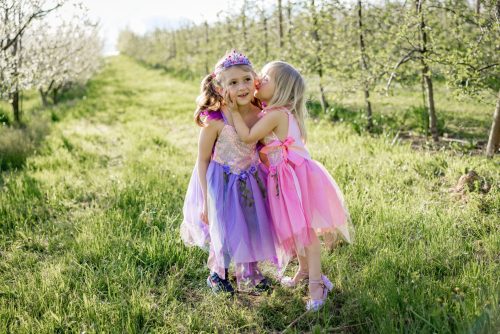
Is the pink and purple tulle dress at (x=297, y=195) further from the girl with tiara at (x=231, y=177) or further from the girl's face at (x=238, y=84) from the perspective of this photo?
the girl's face at (x=238, y=84)

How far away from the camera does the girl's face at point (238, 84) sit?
2377 mm

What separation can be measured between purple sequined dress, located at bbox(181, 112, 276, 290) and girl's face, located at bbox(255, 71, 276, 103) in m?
0.26

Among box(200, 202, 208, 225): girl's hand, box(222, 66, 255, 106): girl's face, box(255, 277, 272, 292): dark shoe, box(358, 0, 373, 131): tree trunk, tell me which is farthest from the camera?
box(358, 0, 373, 131): tree trunk

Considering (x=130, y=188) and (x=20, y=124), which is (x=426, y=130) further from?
(x=20, y=124)

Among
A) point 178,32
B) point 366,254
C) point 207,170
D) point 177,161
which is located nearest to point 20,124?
point 177,161

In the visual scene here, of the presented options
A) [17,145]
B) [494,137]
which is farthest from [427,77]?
[17,145]

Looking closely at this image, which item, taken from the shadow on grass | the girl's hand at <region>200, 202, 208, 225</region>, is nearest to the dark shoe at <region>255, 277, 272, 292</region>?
the girl's hand at <region>200, 202, 208, 225</region>

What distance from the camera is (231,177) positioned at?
8.32 ft

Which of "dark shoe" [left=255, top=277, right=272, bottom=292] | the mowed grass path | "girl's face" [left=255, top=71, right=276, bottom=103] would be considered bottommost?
"dark shoe" [left=255, top=277, right=272, bottom=292]

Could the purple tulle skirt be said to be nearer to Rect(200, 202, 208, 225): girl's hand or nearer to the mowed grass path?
Rect(200, 202, 208, 225): girl's hand

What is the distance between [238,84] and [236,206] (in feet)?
2.30

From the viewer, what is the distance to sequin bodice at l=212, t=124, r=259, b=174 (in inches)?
97.1

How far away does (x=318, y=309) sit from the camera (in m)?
2.38

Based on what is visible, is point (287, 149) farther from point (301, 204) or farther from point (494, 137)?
point (494, 137)
